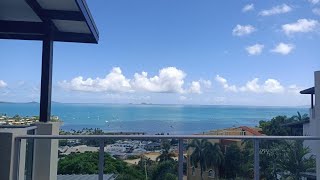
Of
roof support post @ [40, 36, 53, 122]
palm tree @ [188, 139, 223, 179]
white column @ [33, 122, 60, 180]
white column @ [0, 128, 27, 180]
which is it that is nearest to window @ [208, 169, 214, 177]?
palm tree @ [188, 139, 223, 179]

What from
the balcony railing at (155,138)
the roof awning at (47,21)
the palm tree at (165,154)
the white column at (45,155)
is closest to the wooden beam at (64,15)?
the roof awning at (47,21)

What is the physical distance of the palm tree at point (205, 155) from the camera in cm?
392

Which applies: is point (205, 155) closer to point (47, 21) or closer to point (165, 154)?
point (165, 154)

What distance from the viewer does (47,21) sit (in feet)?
18.4

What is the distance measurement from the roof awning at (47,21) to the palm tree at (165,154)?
Result: 2242 millimetres

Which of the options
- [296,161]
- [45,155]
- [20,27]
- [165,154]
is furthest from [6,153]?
[296,161]

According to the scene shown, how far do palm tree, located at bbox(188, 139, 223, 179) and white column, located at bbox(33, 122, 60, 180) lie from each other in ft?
5.01

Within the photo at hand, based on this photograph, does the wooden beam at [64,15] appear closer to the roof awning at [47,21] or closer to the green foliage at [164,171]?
the roof awning at [47,21]

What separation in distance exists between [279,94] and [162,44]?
1849 cm

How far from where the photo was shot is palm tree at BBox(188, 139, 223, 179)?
3920mm

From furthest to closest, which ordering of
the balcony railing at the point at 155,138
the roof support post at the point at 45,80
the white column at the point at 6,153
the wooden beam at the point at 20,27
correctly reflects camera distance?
the wooden beam at the point at 20,27 → the roof support post at the point at 45,80 → the balcony railing at the point at 155,138 → the white column at the point at 6,153

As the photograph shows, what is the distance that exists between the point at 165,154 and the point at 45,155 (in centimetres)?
174

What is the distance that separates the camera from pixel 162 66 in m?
49.7

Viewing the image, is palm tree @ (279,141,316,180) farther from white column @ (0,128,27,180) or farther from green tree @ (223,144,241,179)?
white column @ (0,128,27,180)
